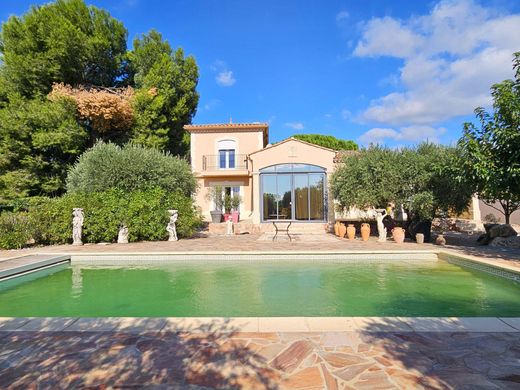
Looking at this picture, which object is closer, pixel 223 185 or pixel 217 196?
pixel 217 196

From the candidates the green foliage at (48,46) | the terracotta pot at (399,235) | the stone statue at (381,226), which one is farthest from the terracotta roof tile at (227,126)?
the terracotta pot at (399,235)

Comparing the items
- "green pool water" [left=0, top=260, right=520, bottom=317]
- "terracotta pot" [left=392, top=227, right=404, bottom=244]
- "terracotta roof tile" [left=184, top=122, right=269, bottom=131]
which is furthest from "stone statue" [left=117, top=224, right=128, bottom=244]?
"terracotta roof tile" [left=184, top=122, right=269, bottom=131]

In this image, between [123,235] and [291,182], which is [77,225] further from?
[291,182]

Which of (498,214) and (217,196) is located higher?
(217,196)

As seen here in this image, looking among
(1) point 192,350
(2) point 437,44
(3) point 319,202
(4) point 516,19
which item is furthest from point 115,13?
(1) point 192,350

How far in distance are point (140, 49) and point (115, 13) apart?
3143 mm

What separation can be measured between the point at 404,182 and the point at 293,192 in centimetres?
735

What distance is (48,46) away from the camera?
766 inches

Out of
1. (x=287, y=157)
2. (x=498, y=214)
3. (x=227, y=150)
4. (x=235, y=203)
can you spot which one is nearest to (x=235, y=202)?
(x=235, y=203)

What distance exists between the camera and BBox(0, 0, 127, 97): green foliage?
19188 millimetres

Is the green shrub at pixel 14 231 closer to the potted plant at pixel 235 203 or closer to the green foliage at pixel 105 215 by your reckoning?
the green foliage at pixel 105 215

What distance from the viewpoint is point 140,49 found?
23.5 metres

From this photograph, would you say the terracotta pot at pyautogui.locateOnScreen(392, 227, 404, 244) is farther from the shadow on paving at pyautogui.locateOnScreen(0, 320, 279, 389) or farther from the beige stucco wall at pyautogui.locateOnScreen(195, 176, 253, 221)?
the beige stucco wall at pyautogui.locateOnScreen(195, 176, 253, 221)

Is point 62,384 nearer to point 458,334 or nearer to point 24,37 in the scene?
point 458,334
